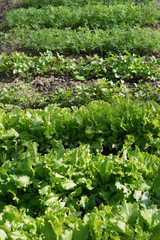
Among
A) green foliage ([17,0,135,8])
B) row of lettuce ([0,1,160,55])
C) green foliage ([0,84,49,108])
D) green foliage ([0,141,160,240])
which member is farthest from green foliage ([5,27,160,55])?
green foliage ([0,141,160,240])

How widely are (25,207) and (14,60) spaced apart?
3731mm

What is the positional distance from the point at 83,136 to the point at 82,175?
106 centimetres

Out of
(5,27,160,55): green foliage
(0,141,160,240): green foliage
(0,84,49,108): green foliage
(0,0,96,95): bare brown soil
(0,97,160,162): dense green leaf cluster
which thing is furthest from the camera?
(5,27,160,55): green foliage

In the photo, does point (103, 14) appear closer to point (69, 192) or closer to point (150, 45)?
point (150, 45)

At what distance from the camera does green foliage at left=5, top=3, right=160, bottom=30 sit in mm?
7875

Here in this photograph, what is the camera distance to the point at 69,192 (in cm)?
356

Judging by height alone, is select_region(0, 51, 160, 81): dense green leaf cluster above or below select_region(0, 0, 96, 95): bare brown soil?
above

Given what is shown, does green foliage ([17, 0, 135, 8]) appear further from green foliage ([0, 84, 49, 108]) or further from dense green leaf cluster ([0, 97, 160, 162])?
dense green leaf cluster ([0, 97, 160, 162])

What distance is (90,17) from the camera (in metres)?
8.05

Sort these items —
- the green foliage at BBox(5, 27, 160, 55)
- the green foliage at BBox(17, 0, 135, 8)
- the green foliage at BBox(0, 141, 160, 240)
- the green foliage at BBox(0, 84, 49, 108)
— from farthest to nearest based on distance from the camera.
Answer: the green foliage at BBox(17, 0, 135, 8) → the green foliage at BBox(5, 27, 160, 55) → the green foliage at BBox(0, 84, 49, 108) → the green foliage at BBox(0, 141, 160, 240)

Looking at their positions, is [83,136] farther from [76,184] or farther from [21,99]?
[21,99]

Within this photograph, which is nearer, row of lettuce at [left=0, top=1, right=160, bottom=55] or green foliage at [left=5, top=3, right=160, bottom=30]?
row of lettuce at [left=0, top=1, right=160, bottom=55]

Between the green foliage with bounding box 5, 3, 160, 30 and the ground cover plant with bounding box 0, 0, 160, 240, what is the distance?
3 centimetres

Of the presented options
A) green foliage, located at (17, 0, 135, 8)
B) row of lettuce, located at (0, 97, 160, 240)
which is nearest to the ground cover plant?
row of lettuce, located at (0, 97, 160, 240)
